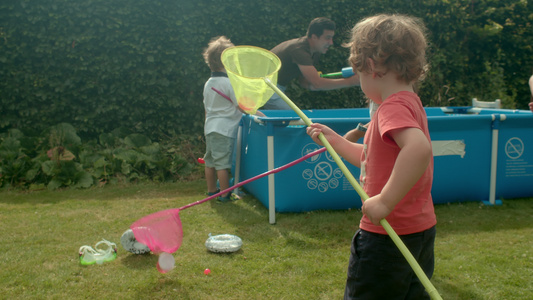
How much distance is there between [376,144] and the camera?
5.63 ft

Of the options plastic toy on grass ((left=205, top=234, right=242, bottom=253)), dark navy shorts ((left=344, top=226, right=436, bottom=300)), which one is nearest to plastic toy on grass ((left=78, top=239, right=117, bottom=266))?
plastic toy on grass ((left=205, top=234, right=242, bottom=253))

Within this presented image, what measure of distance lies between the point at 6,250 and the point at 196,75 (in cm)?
415

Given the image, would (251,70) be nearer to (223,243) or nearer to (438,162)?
(223,243)

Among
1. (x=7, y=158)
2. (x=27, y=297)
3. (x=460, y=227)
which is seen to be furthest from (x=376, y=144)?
(x=7, y=158)

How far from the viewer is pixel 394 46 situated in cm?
165

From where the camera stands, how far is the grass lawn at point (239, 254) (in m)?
2.79

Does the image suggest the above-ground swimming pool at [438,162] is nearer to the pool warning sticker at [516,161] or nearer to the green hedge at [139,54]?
the pool warning sticker at [516,161]

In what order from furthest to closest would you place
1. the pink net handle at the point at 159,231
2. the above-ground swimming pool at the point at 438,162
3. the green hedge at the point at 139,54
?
1. the green hedge at the point at 139,54
2. the above-ground swimming pool at the point at 438,162
3. the pink net handle at the point at 159,231

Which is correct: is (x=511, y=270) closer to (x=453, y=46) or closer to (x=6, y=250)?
(x=6, y=250)

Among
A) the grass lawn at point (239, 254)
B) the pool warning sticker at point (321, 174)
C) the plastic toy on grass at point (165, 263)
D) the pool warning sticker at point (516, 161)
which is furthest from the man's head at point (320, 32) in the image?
the plastic toy on grass at point (165, 263)

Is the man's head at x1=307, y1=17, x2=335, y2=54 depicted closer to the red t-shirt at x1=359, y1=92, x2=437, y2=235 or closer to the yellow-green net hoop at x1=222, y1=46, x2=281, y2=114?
the yellow-green net hoop at x1=222, y1=46, x2=281, y2=114

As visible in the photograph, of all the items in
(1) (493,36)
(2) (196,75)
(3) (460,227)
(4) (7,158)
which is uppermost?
(1) (493,36)

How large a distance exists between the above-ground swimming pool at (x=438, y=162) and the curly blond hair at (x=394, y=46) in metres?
2.26

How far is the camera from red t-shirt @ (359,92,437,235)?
1.65 metres
